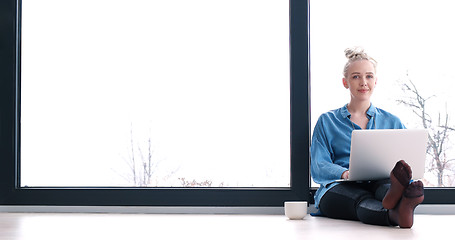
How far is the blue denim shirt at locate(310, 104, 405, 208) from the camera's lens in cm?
302

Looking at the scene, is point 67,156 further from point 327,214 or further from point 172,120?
point 327,214

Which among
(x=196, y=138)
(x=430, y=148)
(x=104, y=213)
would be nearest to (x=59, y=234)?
(x=104, y=213)

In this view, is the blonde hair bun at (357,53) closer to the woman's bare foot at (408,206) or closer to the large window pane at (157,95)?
the large window pane at (157,95)

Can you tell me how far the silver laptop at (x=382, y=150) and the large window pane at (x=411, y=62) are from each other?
1.81 ft

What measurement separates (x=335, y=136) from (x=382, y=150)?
410 mm

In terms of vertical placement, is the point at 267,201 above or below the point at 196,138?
below

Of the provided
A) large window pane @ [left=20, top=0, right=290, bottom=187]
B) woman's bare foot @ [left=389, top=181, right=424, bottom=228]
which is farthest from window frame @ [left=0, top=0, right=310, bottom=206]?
woman's bare foot @ [left=389, top=181, right=424, bottom=228]

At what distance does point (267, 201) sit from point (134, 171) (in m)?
0.73

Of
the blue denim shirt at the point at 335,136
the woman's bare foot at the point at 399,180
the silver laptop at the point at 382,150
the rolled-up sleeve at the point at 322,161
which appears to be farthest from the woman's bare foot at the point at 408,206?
the blue denim shirt at the point at 335,136

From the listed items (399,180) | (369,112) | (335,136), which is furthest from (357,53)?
(399,180)

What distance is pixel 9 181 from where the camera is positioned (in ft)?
11.2

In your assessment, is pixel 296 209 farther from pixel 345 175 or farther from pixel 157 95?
pixel 157 95

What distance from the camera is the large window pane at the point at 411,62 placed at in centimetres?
324

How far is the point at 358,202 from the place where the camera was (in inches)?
106
